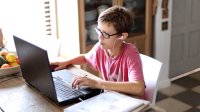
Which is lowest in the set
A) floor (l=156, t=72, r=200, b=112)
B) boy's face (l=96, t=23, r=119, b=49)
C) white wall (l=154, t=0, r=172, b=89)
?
floor (l=156, t=72, r=200, b=112)

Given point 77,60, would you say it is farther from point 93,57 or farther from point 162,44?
point 162,44

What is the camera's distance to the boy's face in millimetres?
1549

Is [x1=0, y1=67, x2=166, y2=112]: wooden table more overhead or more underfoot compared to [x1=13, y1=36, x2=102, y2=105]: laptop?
more underfoot

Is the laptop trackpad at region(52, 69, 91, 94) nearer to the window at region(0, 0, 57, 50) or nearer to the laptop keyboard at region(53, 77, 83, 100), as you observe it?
the laptop keyboard at region(53, 77, 83, 100)

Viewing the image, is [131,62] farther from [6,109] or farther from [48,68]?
[6,109]

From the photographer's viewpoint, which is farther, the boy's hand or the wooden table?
the boy's hand

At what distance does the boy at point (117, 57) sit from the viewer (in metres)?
1.40

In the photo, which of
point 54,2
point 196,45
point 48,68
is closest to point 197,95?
point 196,45

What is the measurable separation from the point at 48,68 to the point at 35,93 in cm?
30

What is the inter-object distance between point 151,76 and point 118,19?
40 cm

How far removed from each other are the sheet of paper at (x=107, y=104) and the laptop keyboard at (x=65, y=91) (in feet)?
0.38

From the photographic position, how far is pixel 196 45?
394 cm

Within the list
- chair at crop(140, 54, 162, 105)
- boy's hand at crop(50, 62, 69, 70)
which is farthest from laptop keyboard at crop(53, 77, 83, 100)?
chair at crop(140, 54, 162, 105)

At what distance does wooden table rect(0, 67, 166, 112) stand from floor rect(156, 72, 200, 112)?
5.77 ft
